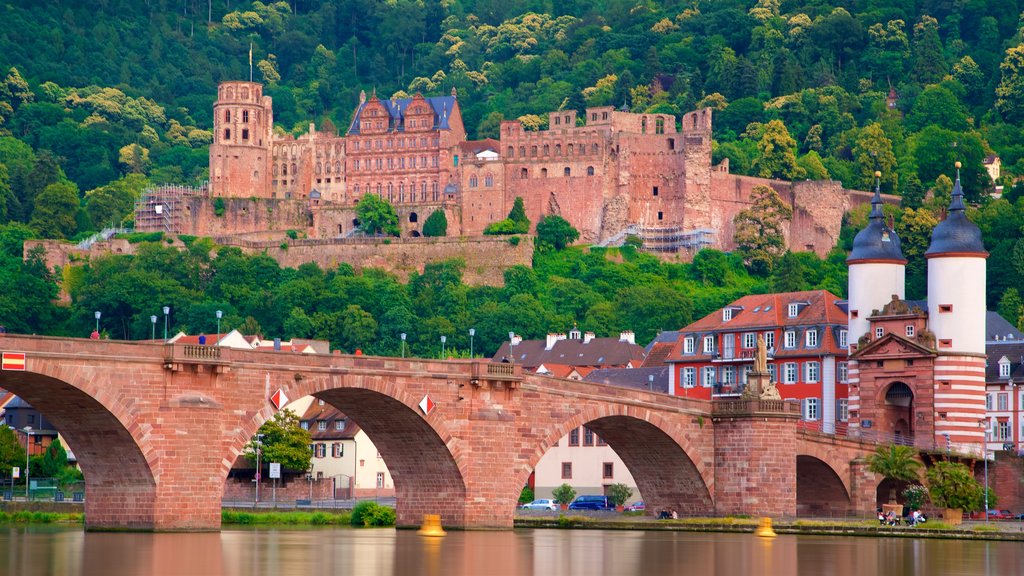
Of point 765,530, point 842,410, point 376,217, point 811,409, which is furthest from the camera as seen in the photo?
point 376,217

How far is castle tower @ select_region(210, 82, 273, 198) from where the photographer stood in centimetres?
17100

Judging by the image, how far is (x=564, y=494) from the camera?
102m

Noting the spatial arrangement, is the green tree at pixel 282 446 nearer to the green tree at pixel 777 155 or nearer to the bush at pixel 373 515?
the bush at pixel 373 515

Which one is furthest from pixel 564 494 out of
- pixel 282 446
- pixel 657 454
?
pixel 657 454

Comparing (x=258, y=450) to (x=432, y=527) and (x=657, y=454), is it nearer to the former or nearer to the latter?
(x=657, y=454)

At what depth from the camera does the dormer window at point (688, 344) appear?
105m

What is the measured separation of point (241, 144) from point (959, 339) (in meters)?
91.4

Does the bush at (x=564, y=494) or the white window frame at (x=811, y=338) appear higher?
the white window frame at (x=811, y=338)

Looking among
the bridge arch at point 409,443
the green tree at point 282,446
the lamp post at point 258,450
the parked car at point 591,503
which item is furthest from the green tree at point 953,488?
the green tree at point 282,446

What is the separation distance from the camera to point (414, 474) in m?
76.2

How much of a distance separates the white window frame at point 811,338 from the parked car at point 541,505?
1362 centimetres

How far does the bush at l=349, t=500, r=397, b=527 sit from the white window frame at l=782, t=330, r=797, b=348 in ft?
84.5

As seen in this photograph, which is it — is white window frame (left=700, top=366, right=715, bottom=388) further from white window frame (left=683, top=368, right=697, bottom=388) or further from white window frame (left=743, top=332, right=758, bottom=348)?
white window frame (left=743, top=332, right=758, bottom=348)

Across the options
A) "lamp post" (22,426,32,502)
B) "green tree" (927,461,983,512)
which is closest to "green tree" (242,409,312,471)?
"lamp post" (22,426,32,502)
